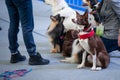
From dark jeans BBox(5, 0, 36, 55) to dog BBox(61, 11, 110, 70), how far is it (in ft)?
1.79

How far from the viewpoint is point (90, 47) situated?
3213 millimetres

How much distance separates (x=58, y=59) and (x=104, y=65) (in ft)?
2.34

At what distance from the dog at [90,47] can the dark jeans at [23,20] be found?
0.55 metres

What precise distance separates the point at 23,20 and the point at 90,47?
0.87 meters

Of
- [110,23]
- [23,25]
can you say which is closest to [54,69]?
[23,25]

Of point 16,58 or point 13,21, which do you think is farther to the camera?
point 16,58

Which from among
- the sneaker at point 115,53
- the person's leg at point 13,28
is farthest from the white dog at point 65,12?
the person's leg at point 13,28

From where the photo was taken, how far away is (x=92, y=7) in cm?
413

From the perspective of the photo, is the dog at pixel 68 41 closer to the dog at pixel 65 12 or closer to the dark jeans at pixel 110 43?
the dog at pixel 65 12

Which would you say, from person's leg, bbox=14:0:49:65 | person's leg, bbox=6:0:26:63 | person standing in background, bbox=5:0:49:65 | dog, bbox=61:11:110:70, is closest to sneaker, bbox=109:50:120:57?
dog, bbox=61:11:110:70

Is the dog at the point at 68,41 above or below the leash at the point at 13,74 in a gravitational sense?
above

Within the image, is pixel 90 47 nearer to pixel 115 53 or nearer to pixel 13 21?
pixel 115 53

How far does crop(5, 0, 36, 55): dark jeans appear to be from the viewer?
316 cm

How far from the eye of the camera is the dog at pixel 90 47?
3.16 metres
